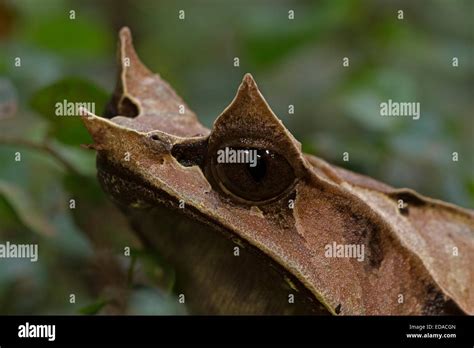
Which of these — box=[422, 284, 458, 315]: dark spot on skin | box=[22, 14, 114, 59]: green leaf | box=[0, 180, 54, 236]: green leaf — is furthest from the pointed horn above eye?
box=[22, 14, 114, 59]: green leaf

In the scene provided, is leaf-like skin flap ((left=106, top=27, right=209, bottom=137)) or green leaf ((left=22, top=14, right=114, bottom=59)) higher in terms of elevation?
green leaf ((left=22, top=14, right=114, bottom=59))

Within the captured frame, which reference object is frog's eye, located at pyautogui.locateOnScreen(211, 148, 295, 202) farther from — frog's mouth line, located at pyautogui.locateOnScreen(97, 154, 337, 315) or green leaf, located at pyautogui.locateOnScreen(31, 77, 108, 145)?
green leaf, located at pyautogui.locateOnScreen(31, 77, 108, 145)

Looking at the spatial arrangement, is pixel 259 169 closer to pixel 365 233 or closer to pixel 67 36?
pixel 365 233

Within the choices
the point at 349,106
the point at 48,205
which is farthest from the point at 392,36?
the point at 48,205

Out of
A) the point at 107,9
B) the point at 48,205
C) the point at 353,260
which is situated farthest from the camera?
the point at 107,9

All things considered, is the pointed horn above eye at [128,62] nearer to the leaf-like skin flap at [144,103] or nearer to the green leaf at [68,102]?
the leaf-like skin flap at [144,103]
